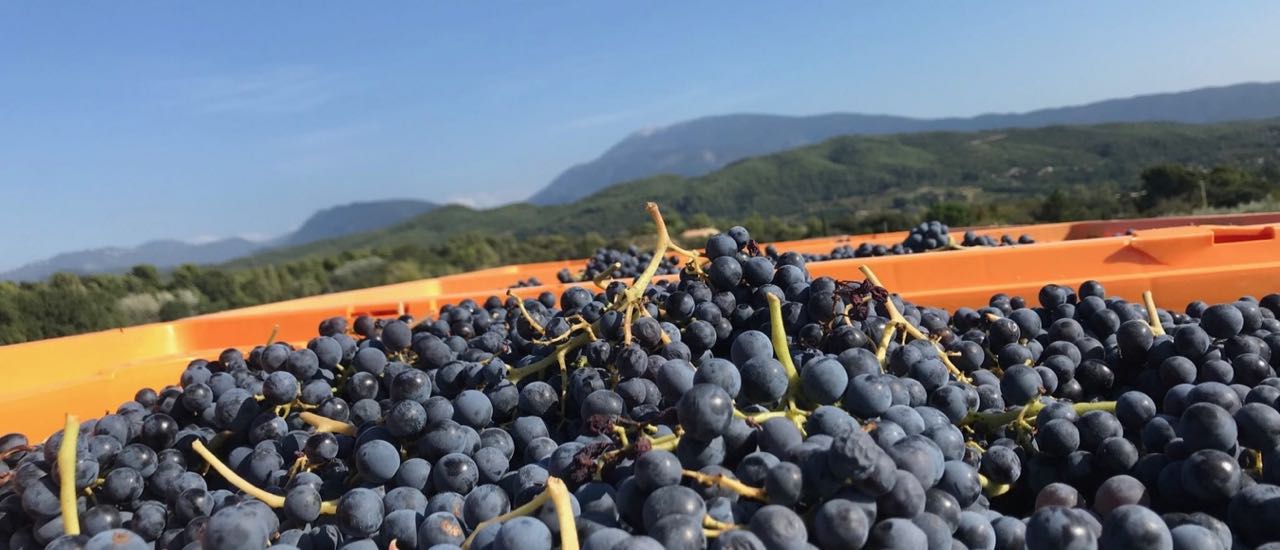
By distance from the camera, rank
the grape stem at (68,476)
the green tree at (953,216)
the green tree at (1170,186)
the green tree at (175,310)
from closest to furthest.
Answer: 1. the grape stem at (68,476)
2. the green tree at (175,310)
3. the green tree at (1170,186)
4. the green tree at (953,216)

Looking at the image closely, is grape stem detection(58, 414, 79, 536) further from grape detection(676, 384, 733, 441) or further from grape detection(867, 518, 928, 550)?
grape detection(867, 518, 928, 550)

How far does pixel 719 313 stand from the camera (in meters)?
1.53

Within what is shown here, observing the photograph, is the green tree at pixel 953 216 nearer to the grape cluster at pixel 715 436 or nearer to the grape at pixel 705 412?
the grape cluster at pixel 715 436

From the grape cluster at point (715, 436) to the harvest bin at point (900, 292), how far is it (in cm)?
53

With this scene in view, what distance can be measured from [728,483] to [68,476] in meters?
1.03

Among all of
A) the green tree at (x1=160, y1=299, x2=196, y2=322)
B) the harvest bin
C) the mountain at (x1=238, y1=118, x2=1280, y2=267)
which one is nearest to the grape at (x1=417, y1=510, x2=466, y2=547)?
the harvest bin

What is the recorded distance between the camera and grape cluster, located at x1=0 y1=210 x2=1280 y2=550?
91 centimetres

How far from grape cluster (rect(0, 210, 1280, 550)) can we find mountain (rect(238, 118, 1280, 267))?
2083 inches

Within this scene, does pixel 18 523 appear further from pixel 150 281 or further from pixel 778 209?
pixel 778 209

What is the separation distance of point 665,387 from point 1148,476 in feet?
2.46

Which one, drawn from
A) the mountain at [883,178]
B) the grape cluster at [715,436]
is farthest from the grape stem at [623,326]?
the mountain at [883,178]

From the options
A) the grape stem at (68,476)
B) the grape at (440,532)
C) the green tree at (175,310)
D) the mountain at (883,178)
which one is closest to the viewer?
the grape at (440,532)

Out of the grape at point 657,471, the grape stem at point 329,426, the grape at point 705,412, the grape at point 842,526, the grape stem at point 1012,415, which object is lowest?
the grape stem at point 1012,415

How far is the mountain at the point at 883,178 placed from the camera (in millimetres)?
62156
